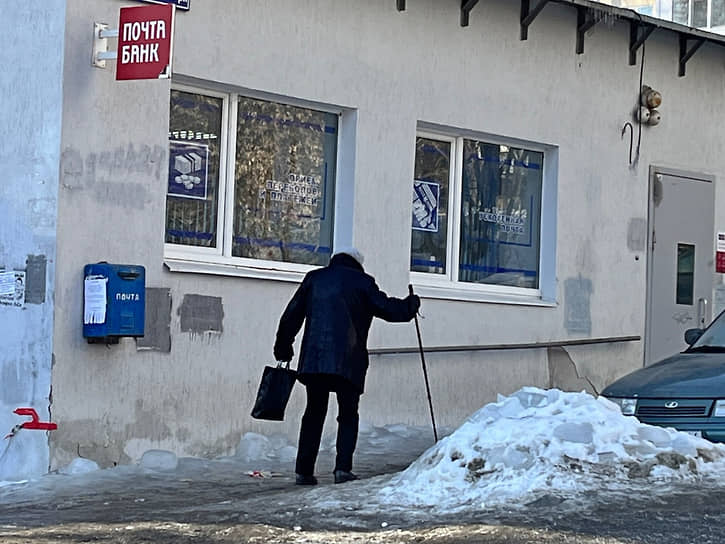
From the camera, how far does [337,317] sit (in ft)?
33.0

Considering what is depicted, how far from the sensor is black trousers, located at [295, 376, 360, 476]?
33.2 ft

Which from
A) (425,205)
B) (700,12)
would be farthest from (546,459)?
(700,12)

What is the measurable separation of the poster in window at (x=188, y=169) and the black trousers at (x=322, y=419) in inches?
91.9

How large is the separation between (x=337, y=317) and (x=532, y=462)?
6.07 ft

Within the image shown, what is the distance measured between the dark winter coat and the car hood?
73.0 inches

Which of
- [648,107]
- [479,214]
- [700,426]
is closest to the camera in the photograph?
[700,426]

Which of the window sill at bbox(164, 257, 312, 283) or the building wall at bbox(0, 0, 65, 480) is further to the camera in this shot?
the window sill at bbox(164, 257, 312, 283)

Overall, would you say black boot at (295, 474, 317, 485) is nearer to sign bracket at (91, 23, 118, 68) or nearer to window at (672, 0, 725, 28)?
sign bracket at (91, 23, 118, 68)

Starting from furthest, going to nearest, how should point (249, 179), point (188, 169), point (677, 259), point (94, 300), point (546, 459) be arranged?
point (677, 259)
point (249, 179)
point (188, 169)
point (94, 300)
point (546, 459)

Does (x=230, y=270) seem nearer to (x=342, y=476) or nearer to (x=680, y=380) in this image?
(x=342, y=476)

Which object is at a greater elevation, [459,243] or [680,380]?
[459,243]

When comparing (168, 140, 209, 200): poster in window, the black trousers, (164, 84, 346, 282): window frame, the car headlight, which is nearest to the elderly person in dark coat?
the black trousers

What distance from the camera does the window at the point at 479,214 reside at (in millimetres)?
13609

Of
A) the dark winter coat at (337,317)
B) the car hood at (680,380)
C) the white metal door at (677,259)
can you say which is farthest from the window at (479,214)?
the dark winter coat at (337,317)
